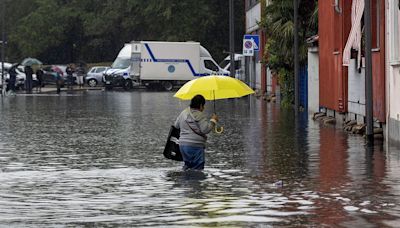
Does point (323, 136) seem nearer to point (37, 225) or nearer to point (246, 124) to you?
point (246, 124)

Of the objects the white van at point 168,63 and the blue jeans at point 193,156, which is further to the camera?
the white van at point 168,63

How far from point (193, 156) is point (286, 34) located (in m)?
23.1

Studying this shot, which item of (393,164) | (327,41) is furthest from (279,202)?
(327,41)

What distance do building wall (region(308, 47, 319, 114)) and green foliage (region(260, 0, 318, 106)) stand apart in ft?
7.60

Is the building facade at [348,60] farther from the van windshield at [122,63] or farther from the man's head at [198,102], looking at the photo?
the van windshield at [122,63]

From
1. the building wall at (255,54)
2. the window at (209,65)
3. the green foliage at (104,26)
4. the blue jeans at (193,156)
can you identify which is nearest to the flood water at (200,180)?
the blue jeans at (193,156)

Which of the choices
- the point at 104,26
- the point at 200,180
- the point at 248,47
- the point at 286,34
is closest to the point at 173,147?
the point at 200,180

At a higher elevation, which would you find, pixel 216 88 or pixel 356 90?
pixel 216 88

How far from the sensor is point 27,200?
42.7 feet

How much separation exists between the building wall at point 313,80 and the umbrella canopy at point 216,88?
1796 cm

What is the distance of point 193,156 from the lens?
16.3 meters

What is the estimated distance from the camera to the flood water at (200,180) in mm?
11320

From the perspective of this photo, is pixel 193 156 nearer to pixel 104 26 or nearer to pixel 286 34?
pixel 286 34

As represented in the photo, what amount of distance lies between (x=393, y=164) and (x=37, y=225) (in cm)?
780
